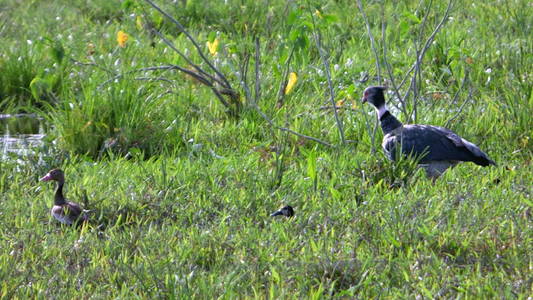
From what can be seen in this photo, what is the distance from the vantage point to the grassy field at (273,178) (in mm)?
4137

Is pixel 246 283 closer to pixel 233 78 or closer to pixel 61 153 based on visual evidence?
pixel 61 153

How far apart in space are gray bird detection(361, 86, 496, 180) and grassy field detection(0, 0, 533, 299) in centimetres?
12

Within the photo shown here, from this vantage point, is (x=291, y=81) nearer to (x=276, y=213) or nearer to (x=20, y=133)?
(x=276, y=213)

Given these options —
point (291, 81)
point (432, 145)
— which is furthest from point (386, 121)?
point (291, 81)

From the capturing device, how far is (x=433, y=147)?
18.3 ft

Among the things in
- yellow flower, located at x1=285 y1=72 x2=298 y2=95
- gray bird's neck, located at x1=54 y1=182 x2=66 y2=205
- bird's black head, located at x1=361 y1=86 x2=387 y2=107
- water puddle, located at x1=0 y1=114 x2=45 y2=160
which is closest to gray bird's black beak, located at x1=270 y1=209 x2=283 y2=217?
gray bird's neck, located at x1=54 y1=182 x2=66 y2=205

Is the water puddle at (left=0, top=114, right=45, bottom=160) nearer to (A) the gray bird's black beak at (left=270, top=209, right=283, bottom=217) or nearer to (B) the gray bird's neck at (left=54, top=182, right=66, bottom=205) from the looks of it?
(B) the gray bird's neck at (left=54, top=182, right=66, bottom=205)

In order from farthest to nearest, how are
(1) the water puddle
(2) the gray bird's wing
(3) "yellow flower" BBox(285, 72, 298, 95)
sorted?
1. (1) the water puddle
2. (3) "yellow flower" BBox(285, 72, 298, 95)
3. (2) the gray bird's wing

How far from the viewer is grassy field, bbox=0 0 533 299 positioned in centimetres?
414

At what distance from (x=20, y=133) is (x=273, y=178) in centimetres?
249

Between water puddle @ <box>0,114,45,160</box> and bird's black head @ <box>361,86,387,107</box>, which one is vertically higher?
bird's black head @ <box>361,86,387,107</box>

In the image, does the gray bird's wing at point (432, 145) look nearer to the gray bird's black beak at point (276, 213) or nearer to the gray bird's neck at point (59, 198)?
the gray bird's black beak at point (276, 213)

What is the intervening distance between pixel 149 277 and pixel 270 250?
1.98 feet

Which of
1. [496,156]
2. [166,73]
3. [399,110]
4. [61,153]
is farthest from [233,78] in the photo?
[496,156]
